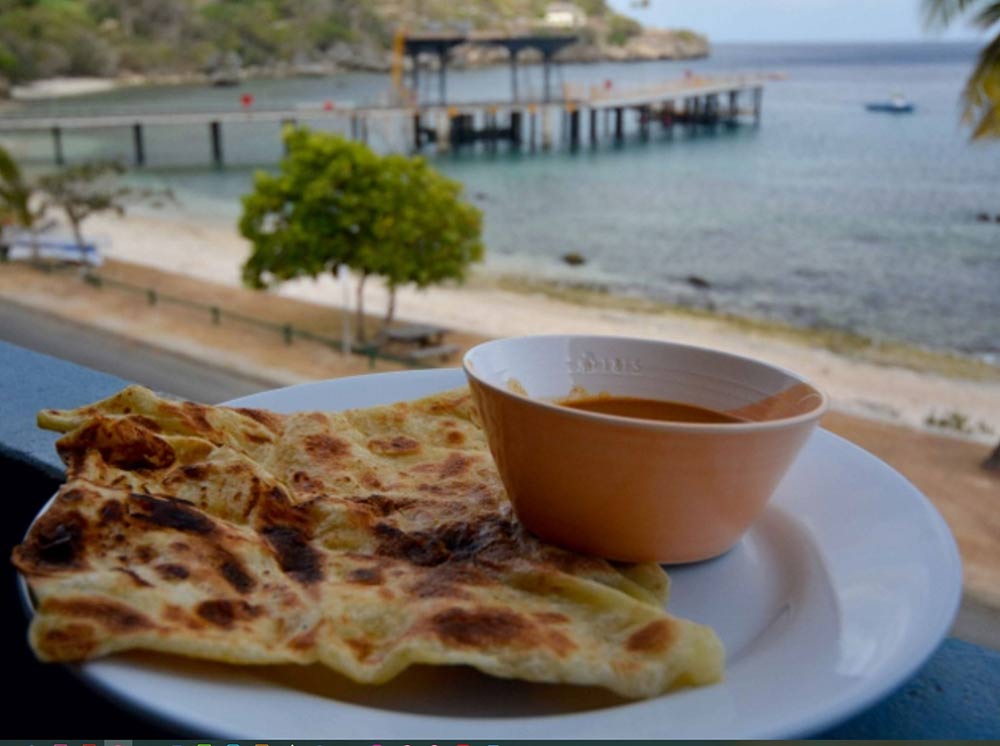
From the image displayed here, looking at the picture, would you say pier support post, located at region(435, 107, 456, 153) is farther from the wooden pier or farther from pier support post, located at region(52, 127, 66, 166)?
pier support post, located at region(52, 127, 66, 166)

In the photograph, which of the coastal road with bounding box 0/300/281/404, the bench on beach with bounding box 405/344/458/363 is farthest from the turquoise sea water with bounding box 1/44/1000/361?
the coastal road with bounding box 0/300/281/404

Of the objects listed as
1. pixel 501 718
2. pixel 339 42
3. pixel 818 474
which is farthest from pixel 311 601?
pixel 339 42

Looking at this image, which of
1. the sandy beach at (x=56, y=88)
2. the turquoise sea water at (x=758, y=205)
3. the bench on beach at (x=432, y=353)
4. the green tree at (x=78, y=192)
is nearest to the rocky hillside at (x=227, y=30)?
the sandy beach at (x=56, y=88)

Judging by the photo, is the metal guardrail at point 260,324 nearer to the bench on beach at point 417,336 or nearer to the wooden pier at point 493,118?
the bench on beach at point 417,336

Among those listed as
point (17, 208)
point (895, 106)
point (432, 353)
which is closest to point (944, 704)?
point (432, 353)

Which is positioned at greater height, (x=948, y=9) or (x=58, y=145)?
(x=948, y=9)

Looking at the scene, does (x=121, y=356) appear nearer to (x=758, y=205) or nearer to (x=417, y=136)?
(x=758, y=205)
